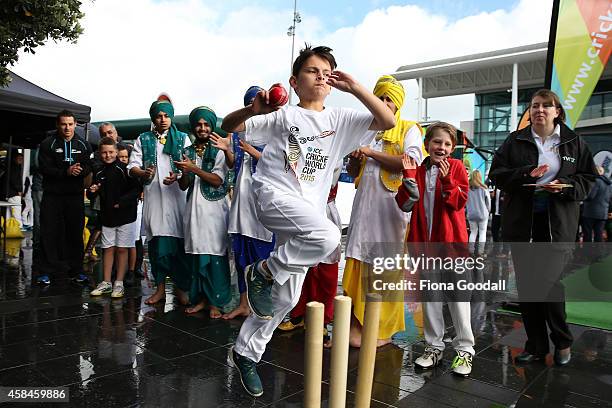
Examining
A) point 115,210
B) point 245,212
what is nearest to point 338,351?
point 245,212

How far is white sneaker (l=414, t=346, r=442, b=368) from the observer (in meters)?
3.28

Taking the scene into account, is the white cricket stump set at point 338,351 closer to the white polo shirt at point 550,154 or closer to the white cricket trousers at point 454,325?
the white cricket trousers at point 454,325

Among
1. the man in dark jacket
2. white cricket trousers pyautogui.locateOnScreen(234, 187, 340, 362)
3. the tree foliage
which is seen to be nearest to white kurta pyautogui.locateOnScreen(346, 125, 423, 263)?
white cricket trousers pyautogui.locateOnScreen(234, 187, 340, 362)

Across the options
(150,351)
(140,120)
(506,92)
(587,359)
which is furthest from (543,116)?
(506,92)

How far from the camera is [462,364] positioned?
10.5 feet

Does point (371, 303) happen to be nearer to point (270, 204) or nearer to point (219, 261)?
point (270, 204)

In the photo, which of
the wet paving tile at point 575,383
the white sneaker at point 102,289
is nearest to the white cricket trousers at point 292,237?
the wet paving tile at point 575,383

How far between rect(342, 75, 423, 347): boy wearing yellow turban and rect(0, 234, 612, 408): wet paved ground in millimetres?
339

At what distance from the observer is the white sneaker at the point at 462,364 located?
3156 mm

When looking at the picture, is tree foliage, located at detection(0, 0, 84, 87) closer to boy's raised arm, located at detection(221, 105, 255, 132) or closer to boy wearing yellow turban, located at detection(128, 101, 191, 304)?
boy wearing yellow turban, located at detection(128, 101, 191, 304)

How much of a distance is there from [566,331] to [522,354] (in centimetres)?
35

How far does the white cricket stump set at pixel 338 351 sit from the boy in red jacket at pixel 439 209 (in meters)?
1.73

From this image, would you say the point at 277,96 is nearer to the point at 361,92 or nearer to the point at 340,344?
the point at 361,92

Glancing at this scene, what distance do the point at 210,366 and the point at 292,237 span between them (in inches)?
49.7
